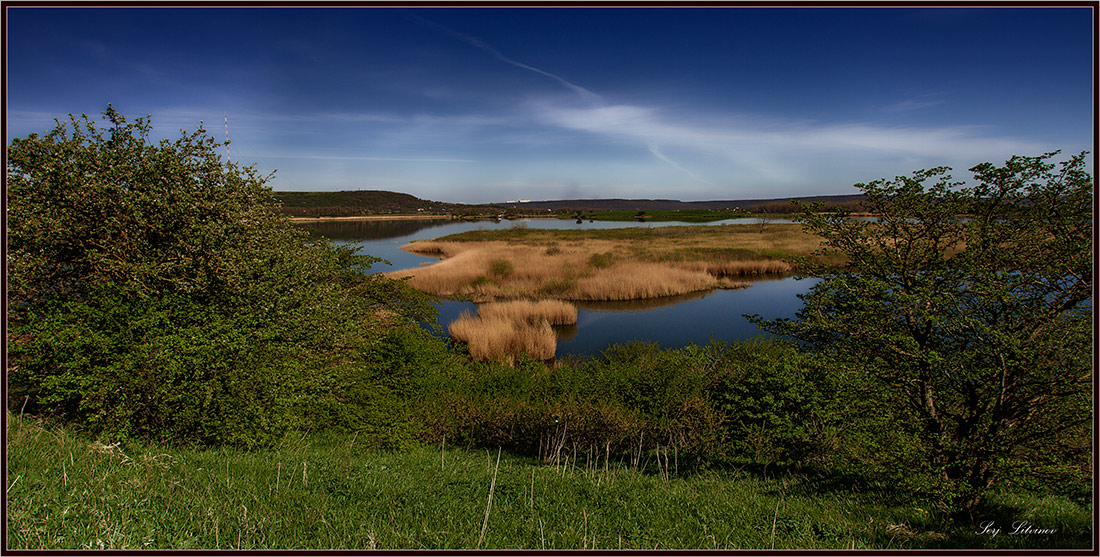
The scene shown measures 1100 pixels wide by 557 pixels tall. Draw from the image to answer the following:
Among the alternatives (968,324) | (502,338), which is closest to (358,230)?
(502,338)

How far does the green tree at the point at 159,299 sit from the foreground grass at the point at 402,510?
0.72m

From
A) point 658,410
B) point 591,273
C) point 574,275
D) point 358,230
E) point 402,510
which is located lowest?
point 658,410

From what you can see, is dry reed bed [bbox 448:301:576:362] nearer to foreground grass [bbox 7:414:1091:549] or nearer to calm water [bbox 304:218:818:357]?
calm water [bbox 304:218:818:357]

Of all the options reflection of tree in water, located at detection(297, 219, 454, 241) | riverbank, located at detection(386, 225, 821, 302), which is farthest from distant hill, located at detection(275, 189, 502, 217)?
riverbank, located at detection(386, 225, 821, 302)

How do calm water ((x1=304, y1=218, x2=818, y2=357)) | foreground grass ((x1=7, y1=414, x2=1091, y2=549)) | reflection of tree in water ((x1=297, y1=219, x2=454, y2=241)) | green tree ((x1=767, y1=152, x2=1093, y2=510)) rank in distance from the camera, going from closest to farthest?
1. foreground grass ((x1=7, y1=414, x2=1091, y2=549))
2. green tree ((x1=767, y1=152, x2=1093, y2=510))
3. calm water ((x1=304, y1=218, x2=818, y2=357))
4. reflection of tree in water ((x1=297, y1=219, x2=454, y2=241))

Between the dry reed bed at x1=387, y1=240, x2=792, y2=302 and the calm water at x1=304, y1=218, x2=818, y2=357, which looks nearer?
the calm water at x1=304, y1=218, x2=818, y2=357

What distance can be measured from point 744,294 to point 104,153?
98.7 ft

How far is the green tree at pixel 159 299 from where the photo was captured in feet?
20.4

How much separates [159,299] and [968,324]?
37.1 feet

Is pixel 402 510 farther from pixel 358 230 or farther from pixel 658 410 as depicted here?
pixel 358 230

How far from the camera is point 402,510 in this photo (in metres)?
4.22

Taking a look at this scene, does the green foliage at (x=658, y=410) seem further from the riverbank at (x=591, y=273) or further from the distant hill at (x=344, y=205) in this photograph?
the distant hill at (x=344, y=205)

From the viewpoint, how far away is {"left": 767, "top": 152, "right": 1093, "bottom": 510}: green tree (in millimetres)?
4414

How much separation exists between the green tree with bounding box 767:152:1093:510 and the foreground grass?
2.39 feet
